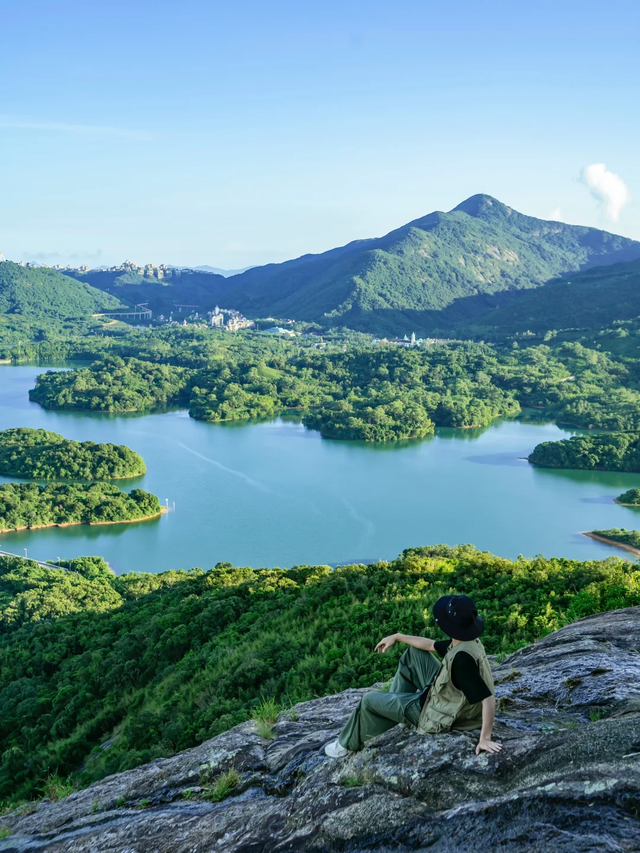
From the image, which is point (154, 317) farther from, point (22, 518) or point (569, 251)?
point (22, 518)

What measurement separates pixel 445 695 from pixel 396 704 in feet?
0.86

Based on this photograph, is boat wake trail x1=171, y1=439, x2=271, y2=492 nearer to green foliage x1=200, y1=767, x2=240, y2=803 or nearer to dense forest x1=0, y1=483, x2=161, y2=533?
dense forest x1=0, y1=483, x2=161, y2=533

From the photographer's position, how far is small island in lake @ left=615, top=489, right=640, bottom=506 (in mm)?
33344

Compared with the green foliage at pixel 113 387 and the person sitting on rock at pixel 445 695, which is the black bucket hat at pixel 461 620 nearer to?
the person sitting on rock at pixel 445 695

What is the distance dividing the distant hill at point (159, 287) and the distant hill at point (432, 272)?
13.2ft

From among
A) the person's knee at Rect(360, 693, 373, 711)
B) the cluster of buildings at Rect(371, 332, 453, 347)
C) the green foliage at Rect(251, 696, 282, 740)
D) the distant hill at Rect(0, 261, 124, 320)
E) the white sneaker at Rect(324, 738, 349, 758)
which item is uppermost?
the distant hill at Rect(0, 261, 124, 320)

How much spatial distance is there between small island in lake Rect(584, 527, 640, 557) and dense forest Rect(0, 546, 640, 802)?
645 inches

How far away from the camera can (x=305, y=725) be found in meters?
4.05

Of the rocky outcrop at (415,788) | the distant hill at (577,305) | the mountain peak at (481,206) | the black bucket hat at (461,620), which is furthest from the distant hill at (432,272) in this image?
the black bucket hat at (461,620)

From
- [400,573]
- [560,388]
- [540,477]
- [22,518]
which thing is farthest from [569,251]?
[400,573]

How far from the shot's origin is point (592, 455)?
4028 centimetres

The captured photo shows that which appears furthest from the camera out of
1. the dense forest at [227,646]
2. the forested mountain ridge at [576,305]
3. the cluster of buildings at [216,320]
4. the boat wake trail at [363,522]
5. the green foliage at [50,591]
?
the cluster of buildings at [216,320]

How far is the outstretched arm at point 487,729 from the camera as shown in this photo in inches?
109

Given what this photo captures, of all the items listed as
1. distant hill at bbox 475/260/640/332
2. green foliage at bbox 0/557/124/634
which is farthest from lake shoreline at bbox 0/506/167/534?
distant hill at bbox 475/260/640/332
